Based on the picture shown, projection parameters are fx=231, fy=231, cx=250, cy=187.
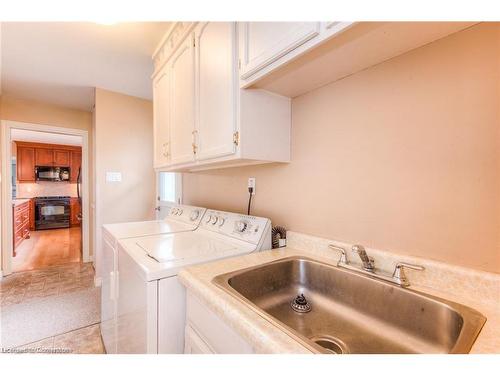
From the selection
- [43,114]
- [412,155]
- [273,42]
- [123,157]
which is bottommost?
[412,155]

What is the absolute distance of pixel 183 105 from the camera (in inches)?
62.1

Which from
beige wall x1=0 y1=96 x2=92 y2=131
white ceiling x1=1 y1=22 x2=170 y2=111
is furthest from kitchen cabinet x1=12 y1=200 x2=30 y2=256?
white ceiling x1=1 y1=22 x2=170 y2=111

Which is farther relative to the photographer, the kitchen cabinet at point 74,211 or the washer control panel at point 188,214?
the kitchen cabinet at point 74,211

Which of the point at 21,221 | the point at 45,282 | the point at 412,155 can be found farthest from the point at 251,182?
the point at 21,221

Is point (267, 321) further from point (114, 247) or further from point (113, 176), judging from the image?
point (113, 176)

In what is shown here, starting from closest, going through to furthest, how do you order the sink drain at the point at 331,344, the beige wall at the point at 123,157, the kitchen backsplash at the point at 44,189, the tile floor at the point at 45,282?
the sink drain at the point at 331,344 < the tile floor at the point at 45,282 < the beige wall at the point at 123,157 < the kitchen backsplash at the point at 44,189

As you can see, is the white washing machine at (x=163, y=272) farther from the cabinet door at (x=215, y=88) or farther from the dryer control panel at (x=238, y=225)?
the cabinet door at (x=215, y=88)

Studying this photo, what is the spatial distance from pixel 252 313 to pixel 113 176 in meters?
2.88

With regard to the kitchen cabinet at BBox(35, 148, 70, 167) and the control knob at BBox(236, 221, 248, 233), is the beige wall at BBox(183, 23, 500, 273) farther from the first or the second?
the kitchen cabinet at BBox(35, 148, 70, 167)

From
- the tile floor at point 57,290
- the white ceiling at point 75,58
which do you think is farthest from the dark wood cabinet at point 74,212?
the white ceiling at point 75,58

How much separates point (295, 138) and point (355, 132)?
1.14ft

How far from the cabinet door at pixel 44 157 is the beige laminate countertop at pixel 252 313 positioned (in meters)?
7.13

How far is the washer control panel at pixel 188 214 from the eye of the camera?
5.94 ft
